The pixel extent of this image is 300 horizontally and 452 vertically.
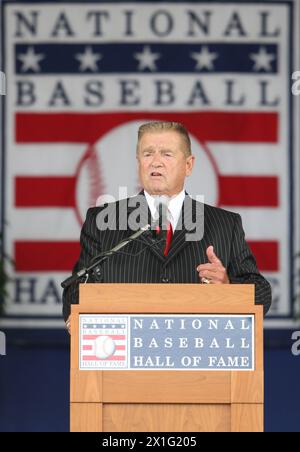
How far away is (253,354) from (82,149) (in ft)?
13.8

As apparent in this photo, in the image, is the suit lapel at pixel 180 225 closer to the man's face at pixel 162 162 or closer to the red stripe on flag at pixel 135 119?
the man's face at pixel 162 162

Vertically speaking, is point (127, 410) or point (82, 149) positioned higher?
point (82, 149)

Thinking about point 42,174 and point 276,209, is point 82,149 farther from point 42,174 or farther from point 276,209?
point 276,209

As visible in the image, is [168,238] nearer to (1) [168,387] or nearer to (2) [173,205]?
(2) [173,205]

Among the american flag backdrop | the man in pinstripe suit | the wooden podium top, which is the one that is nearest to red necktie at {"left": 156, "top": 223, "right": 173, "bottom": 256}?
the man in pinstripe suit

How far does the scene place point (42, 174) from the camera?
7137mm

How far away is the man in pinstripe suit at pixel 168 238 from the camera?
11.7 ft

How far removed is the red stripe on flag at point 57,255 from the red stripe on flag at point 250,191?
27 cm

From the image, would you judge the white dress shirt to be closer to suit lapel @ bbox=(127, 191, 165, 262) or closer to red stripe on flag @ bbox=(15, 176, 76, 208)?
suit lapel @ bbox=(127, 191, 165, 262)

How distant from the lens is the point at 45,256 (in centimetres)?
710

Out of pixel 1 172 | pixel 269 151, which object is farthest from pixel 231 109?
pixel 1 172

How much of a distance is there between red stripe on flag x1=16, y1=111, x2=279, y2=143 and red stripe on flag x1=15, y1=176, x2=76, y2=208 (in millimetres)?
260

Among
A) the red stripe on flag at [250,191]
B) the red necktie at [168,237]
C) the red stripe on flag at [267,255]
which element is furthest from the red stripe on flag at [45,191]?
the red necktie at [168,237]

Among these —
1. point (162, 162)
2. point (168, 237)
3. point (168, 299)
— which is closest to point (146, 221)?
point (168, 237)
